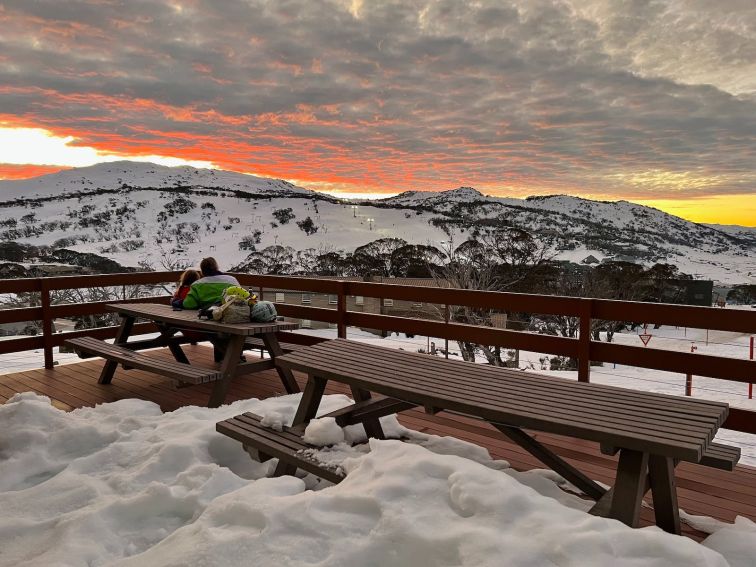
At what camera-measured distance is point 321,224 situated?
62.9 m

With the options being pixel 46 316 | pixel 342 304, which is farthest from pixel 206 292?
pixel 46 316

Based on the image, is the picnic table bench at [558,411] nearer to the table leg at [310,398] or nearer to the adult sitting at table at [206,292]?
the table leg at [310,398]

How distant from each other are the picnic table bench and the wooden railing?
4.40ft

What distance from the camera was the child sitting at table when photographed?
537 cm

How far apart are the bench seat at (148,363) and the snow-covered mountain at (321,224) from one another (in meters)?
33.3

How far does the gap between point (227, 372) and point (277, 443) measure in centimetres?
181

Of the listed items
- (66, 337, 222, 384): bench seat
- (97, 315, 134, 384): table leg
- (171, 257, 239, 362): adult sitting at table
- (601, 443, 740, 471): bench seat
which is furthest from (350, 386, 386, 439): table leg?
(97, 315, 134, 384): table leg

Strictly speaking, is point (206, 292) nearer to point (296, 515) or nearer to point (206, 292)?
point (206, 292)

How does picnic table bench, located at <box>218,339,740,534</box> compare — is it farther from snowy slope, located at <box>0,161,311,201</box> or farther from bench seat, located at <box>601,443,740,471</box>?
snowy slope, located at <box>0,161,311,201</box>

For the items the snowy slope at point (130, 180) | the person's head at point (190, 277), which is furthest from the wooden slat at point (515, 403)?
the snowy slope at point (130, 180)

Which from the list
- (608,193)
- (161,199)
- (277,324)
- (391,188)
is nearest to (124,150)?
(277,324)

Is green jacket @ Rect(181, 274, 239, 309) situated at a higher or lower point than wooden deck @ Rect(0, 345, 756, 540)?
higher

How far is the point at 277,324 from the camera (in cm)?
451

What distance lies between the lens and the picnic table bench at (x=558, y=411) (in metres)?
1.91
